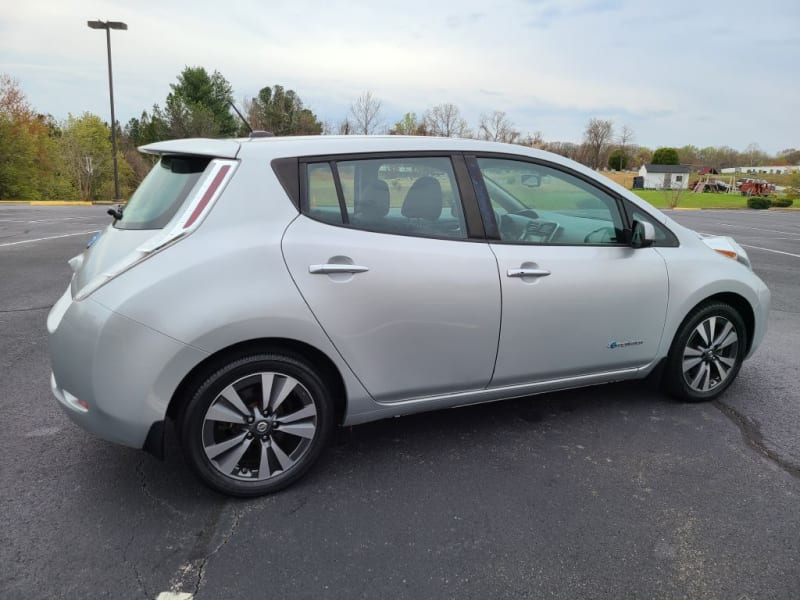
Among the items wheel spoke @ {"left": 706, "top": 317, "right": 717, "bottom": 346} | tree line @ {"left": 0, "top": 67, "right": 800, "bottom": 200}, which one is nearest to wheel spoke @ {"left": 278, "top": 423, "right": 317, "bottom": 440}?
wheel spoke @ {"left": 706, "top": 317, "right": 717, "bottom": 346}

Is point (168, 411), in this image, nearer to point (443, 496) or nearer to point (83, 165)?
point (443, 496)

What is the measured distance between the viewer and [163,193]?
276 cm

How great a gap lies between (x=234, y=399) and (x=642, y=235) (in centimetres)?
243

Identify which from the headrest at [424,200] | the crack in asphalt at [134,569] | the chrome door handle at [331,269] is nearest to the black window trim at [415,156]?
the headrest at [424,200]

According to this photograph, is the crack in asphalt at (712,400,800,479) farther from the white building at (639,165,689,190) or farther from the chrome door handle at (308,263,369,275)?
the white building at (639,165,689,190)

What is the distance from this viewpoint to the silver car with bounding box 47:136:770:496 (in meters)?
2.45

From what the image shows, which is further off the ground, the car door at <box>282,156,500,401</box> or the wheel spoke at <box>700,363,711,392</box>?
the car door at <box>282,156,500,401</box>

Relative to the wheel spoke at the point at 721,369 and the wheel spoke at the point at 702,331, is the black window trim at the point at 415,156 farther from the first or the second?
the wheel spoke at the point at 721,369

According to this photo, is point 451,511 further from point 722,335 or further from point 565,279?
point 722,335

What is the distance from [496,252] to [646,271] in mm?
1054

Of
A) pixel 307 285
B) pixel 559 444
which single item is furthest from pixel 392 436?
pixel 307 285

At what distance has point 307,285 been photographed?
2617mm

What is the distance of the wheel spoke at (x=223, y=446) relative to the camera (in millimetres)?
2598

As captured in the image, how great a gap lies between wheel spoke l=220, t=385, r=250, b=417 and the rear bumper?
0.20 meters
